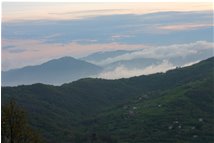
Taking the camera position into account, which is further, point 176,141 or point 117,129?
point 117,129

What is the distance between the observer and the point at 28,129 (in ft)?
83.8

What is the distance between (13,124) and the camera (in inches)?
972

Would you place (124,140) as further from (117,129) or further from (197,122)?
(197,122)

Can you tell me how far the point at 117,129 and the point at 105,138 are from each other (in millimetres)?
34766

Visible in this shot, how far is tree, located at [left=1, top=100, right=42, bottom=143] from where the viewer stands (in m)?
24.4

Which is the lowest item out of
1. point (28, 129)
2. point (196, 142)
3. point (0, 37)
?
point (196, 142)

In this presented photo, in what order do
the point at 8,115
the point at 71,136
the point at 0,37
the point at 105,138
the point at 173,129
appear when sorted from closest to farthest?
the point at 0,37
the point at 8,115
the point at 105,138
the point at 71,136
the point at 173,129

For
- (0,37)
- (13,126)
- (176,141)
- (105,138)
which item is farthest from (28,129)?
(176,141)

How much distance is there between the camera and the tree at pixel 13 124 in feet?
80.2

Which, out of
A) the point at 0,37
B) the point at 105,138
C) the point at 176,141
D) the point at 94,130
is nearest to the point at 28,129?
the point at 0,37

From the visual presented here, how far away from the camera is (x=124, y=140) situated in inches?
6560

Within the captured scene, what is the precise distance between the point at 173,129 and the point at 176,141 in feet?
70.3

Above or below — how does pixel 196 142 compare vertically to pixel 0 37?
below

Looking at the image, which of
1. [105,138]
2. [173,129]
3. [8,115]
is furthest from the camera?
[173,129]
